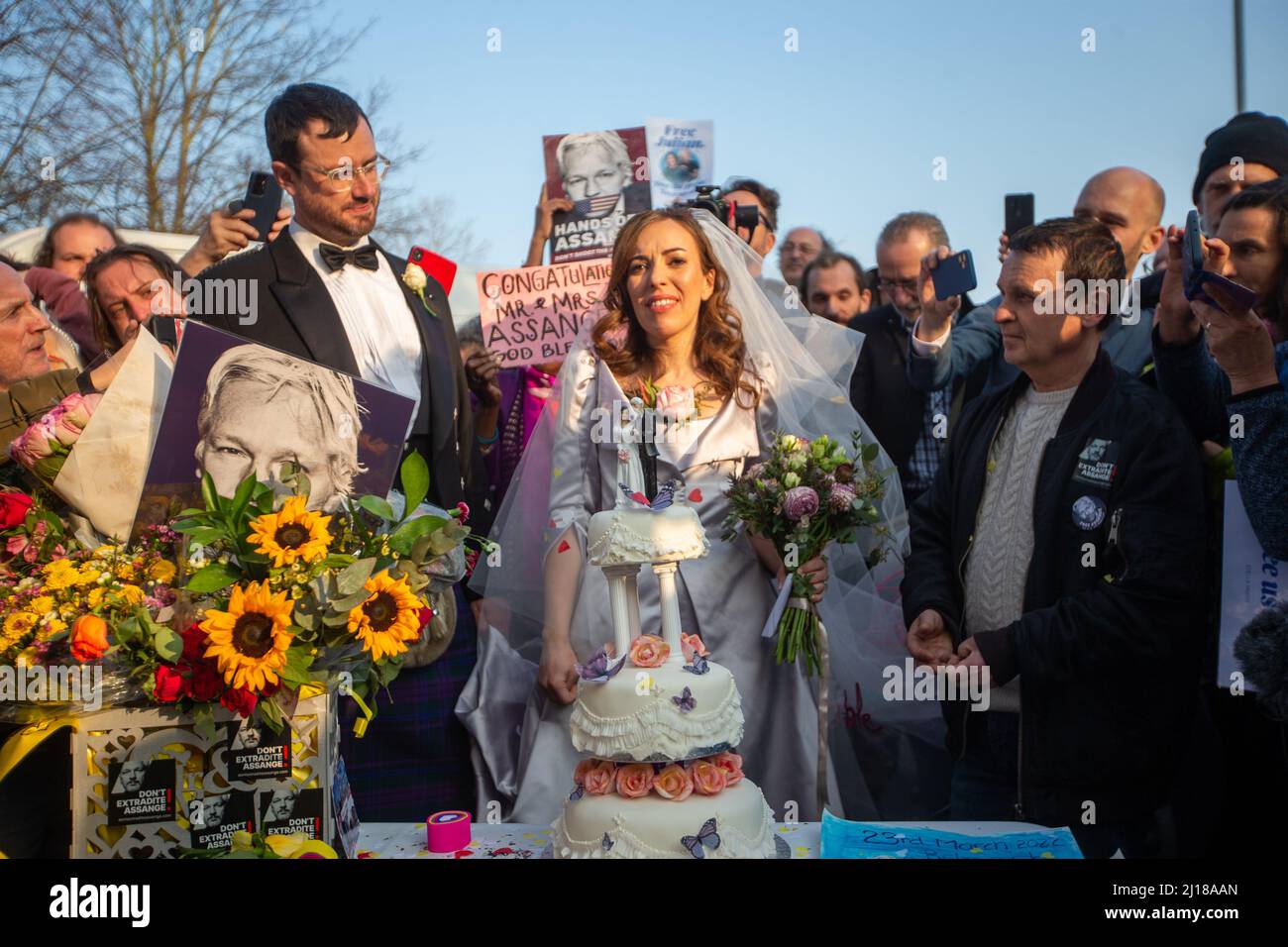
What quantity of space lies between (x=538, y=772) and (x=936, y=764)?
4.98 ft

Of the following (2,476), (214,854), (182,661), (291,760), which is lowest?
(214,854)

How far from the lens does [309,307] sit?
3395 millimetres

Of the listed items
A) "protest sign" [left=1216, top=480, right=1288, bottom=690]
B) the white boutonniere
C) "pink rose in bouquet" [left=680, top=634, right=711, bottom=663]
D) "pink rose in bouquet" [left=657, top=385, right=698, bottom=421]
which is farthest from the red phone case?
"protest sign" [left=1216, top=480, right=1288, bottom=690]

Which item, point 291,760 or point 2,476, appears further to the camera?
point 2,476

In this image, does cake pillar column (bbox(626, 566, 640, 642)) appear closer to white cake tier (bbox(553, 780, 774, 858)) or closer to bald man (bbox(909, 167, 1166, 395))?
white cake tier (bbox(553, 780, 774, 858))

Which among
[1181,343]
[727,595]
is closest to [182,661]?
[727,595]

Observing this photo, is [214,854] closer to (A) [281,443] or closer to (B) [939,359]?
(A) [281,443]

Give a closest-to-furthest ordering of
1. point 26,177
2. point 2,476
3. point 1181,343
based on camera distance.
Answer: point 2,476, point 1181,343, point 26,177

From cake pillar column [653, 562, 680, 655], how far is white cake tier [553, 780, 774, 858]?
332mm

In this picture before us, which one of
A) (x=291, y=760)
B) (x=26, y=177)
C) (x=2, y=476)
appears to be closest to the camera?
(x=291, y=760)

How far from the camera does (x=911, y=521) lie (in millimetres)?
3434

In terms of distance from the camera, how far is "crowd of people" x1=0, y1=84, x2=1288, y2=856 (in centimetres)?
284

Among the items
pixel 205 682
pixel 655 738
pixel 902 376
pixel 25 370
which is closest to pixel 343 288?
pixel 25 370

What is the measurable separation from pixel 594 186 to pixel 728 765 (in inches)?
115
